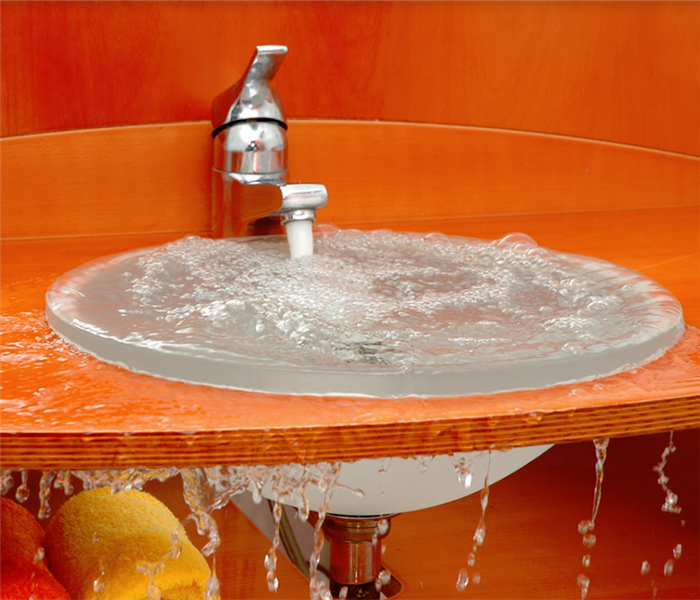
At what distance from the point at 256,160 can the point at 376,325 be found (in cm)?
32

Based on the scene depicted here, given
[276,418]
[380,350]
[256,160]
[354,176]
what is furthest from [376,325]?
[354,176]

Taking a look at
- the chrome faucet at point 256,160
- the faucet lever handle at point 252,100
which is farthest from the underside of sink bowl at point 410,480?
the faucet lever handle at point 252,100

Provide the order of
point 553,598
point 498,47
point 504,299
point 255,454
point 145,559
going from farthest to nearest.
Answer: point 498,47 → point 553,598 → point 504,299 → point 145,559 → point 255,454

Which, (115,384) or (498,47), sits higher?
(498,47)

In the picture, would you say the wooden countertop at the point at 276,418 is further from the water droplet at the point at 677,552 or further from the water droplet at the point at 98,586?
the water droplet at the point at 677,552

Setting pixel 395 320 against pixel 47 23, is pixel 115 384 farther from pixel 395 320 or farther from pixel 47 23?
pixel 47 23

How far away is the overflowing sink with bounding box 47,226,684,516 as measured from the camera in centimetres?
45

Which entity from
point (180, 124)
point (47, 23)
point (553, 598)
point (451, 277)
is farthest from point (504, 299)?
point (47, 23)

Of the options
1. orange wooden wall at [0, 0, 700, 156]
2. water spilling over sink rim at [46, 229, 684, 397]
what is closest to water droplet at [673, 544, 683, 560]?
water spilling over sink rim at [46, 229, 684, 397]

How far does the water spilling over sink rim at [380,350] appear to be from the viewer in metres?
0.44

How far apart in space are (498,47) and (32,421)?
0.83 metres

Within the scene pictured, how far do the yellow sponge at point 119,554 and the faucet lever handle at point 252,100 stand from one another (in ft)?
1.31

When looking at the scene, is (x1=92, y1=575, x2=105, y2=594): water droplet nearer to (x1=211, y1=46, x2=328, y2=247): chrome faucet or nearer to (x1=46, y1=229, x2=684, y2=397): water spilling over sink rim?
(x1=46, y1=229, x2=684, y2=397): water spilling over sink rim

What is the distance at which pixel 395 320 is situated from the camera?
58 cm
